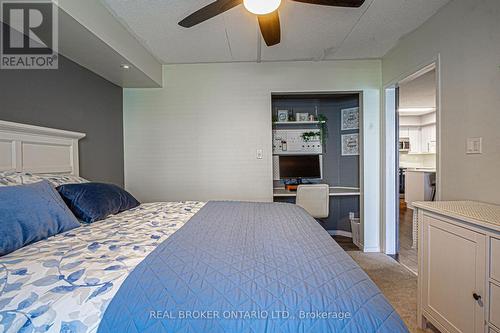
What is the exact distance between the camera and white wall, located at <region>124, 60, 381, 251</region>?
10.4ft

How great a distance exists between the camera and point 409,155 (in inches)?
279

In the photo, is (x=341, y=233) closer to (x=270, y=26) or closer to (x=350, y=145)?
(x=350, y=145)

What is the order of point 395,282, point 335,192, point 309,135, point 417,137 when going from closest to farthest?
point 395,282, point 335,192, point 309,135, point 417,137

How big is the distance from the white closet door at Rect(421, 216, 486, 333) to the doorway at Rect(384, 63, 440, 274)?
697 mm

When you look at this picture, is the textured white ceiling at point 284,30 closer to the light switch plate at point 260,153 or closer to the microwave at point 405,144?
the light switch plate at point 260,153

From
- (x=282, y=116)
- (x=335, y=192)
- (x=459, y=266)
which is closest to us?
(x=459, y=266)

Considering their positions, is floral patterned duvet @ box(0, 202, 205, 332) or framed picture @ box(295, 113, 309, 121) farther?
framed picture @ box(295, 113, 309, 121)

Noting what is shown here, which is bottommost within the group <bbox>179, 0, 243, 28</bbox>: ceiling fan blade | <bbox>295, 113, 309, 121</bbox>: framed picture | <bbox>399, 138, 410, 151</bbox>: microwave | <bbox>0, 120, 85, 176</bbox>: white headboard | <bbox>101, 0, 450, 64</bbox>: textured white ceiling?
<bbox>0, 120, 85, 176</bbox>: white headboard

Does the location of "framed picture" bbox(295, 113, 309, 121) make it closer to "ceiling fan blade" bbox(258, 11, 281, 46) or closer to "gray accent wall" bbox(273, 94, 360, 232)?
"gray accent wall" bbox(273, 94, 360, 232)

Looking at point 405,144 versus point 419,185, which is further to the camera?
point 405,144

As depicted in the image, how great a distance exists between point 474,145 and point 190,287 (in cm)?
204

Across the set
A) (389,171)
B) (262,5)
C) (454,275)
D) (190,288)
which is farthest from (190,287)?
(389,171)

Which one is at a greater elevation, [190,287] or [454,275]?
[190,287]

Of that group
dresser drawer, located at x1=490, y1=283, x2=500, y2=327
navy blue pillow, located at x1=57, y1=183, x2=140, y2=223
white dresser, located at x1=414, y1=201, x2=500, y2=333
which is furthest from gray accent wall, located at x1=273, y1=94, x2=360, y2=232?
dresser drawer, located at x1=490, y1=283, x2=500, y2=327
